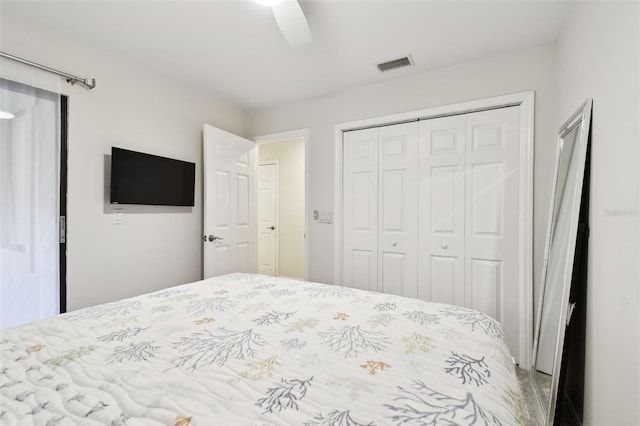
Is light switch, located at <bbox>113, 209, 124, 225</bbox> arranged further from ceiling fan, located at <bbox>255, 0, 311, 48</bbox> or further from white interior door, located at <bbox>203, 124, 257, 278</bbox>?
ceiling fan, located at <bbox>255, 0, 311, 48</bbox>

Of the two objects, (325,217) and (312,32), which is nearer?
(312,32)

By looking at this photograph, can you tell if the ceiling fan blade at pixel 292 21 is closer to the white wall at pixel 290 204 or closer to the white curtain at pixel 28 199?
the white curtain at pixel 28 199

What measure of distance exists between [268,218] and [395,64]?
3.33 meters

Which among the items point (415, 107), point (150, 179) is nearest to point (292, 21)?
point (415, 107)

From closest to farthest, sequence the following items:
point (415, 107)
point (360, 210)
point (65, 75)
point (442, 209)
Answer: point (65, 75) → point (442, 209) → point (415, 107) → point (360, 210)

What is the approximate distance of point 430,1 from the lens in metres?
1.75

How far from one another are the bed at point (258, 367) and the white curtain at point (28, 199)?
81 centimetres

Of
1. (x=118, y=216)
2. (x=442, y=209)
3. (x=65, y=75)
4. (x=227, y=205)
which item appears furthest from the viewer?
(x=227, y=205)

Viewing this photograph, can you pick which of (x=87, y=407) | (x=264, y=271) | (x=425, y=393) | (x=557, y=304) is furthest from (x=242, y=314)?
(x=264, y=271)

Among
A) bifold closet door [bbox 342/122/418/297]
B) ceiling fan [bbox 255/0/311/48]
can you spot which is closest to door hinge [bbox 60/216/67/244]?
ceiling fan [bbox 255/0/311/48]

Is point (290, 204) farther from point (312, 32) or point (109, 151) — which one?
point (312, 32)

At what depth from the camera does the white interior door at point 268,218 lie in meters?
5.02

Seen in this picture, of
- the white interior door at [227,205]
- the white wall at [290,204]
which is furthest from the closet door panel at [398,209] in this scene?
the white wall at [290,204]

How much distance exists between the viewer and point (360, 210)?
118 inches
